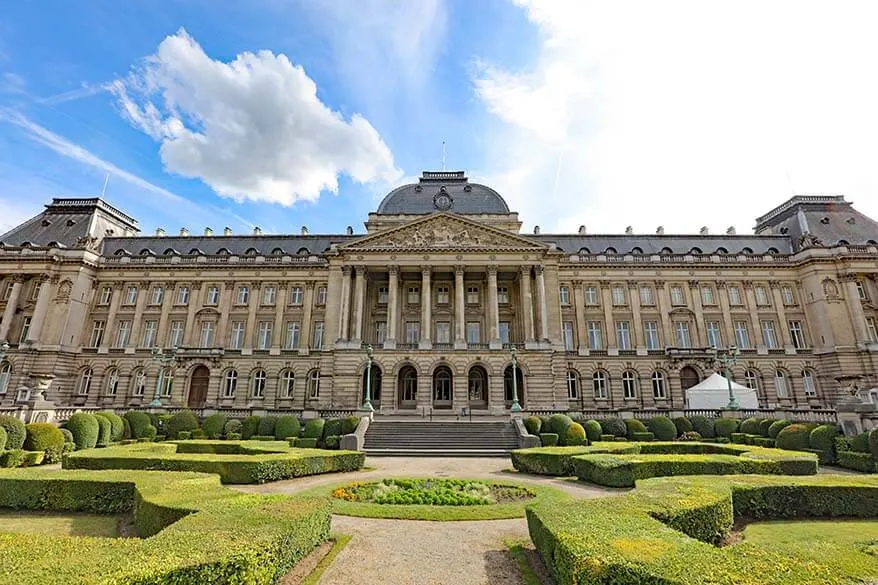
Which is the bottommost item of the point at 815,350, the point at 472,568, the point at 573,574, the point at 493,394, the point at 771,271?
the point at 472,568

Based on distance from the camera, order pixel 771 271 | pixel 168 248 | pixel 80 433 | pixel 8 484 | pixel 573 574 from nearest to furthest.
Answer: pixel 573 574 < pixel 8 484 < pixel 80 433 < pixel 771 271 < pixel 168 248

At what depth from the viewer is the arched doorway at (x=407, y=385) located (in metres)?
43.2

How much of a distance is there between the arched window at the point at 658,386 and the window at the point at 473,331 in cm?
1771

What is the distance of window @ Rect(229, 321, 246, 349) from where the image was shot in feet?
154

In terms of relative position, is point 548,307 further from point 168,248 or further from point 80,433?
point 168,248

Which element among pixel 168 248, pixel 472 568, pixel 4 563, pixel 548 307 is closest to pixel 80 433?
pixel 4 563

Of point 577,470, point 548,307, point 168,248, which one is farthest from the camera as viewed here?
point 168,248

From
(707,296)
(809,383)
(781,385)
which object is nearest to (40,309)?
(707,296)

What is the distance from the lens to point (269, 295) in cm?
4834

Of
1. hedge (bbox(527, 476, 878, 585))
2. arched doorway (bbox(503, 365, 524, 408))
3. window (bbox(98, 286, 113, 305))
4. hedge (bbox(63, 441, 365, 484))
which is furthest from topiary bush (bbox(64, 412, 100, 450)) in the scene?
arched doorway (bbox(503, 365, 524, 408))

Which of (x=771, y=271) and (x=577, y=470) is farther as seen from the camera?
(x=771, y=271)

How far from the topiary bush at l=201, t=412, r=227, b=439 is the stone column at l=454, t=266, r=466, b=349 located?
19.7 meters

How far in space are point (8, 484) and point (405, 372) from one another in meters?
32.2

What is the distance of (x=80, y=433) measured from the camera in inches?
944
